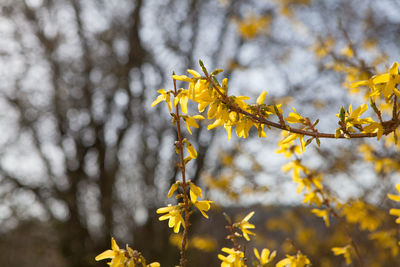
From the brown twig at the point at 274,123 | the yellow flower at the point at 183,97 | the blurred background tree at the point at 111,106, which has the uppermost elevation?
the blurred background tree at the point at 111,106

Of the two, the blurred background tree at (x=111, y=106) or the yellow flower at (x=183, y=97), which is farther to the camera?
the blurred background tree at (x=111, y=106)

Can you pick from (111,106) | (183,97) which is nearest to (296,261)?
(183,97)

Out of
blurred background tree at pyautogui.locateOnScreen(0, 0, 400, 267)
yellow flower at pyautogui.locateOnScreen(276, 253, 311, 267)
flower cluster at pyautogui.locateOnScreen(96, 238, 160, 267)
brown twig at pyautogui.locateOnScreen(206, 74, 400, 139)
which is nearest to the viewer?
brown twig at pyautogui.locateOnScreen(206, 74, 400, 139)

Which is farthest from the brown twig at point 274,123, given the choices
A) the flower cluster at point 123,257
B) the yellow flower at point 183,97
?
the flower cluster at point 123,257

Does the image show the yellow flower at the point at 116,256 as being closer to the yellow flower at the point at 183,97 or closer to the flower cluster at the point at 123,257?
the flower cluster at the point at 123,257

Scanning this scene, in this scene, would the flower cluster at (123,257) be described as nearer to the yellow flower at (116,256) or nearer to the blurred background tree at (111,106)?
the yellow flower at (116,256)

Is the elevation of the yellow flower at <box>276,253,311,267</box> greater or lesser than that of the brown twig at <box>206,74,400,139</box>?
lesser

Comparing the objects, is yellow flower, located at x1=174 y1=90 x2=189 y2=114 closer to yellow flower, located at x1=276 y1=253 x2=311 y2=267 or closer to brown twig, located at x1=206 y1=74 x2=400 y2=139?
brown twig, located at x1=206 y1=74 x2=400 y2=139

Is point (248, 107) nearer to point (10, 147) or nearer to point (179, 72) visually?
point (179, 72)

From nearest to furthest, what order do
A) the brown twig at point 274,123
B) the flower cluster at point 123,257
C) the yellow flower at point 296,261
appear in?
the brown twig at point 274,123
the flower cluster at point 123,257
the yellow flower at point 296,261

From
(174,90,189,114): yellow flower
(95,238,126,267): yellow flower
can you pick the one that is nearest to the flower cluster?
(95,238,126,267): yellow flower

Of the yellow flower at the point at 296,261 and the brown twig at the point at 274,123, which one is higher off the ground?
the brown twig at the point at 274,123

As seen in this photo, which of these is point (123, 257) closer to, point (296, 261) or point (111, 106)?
point (296, 261)

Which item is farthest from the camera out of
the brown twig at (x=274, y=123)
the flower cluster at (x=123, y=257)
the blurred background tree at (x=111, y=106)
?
the blurred background tree at (x=111, y=106)
